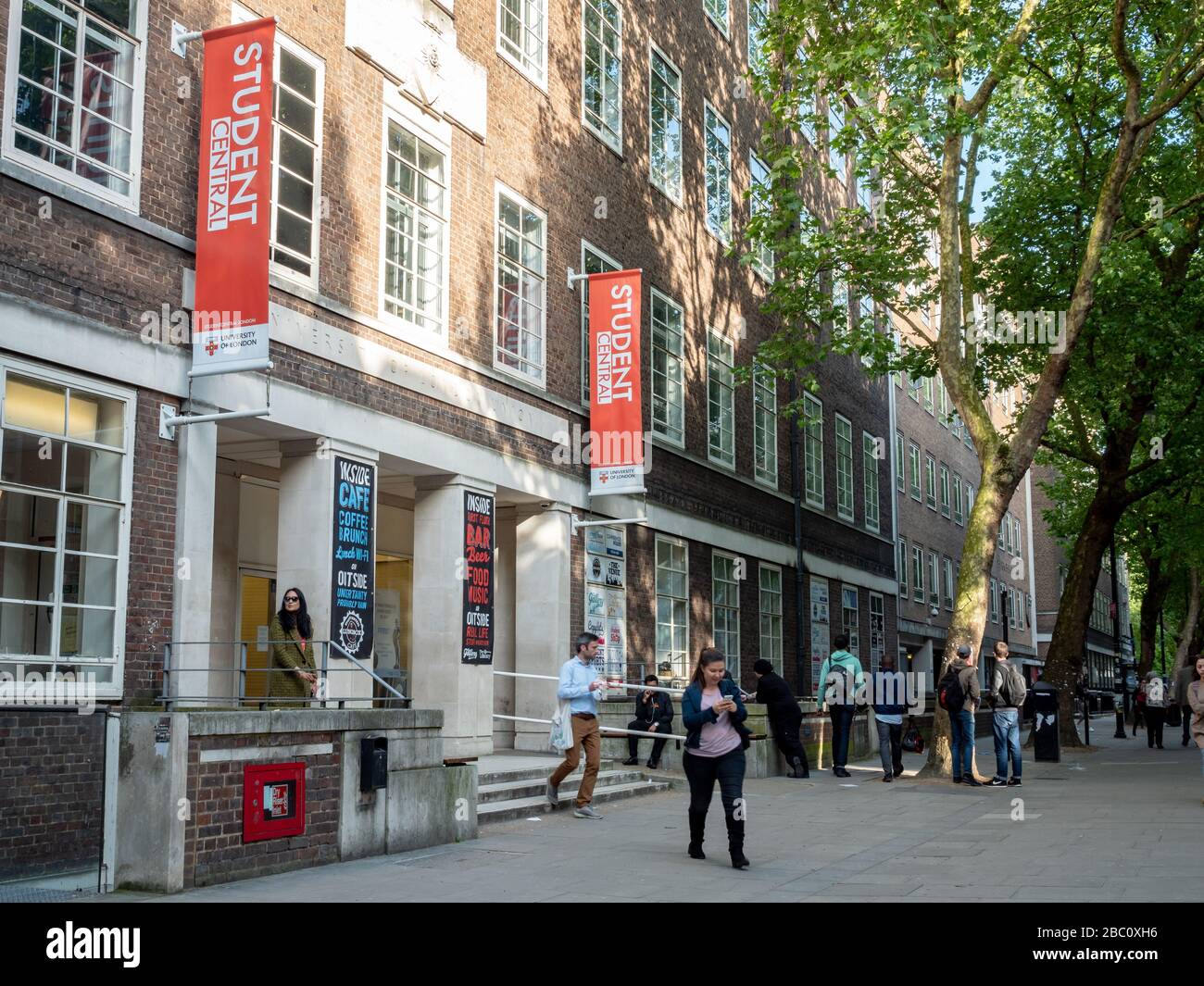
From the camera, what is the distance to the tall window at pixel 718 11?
27078 millimetres

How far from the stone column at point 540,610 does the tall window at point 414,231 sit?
13.0ft

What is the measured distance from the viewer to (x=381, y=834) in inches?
462

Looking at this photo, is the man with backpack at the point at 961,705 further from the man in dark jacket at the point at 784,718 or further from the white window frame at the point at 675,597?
the white window frame at the point at 675,597

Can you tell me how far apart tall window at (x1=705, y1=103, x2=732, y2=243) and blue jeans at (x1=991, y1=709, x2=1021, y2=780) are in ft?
38.4

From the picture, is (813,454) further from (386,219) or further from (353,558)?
(353,558)

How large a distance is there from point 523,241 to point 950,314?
22.1 feet

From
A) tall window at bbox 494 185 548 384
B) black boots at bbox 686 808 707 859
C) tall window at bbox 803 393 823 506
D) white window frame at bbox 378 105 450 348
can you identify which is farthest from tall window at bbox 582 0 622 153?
black boots at bbox 686 808 707 859

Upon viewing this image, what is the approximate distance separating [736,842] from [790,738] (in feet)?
30.5

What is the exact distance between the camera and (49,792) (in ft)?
34.1

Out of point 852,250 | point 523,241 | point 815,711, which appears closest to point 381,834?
point 523,241

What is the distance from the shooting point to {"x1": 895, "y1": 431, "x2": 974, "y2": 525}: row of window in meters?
42.2

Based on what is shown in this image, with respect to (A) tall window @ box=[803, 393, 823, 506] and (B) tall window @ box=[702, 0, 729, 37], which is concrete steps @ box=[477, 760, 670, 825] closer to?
(A) tall window @ box=[803, 393, 823, 506]
